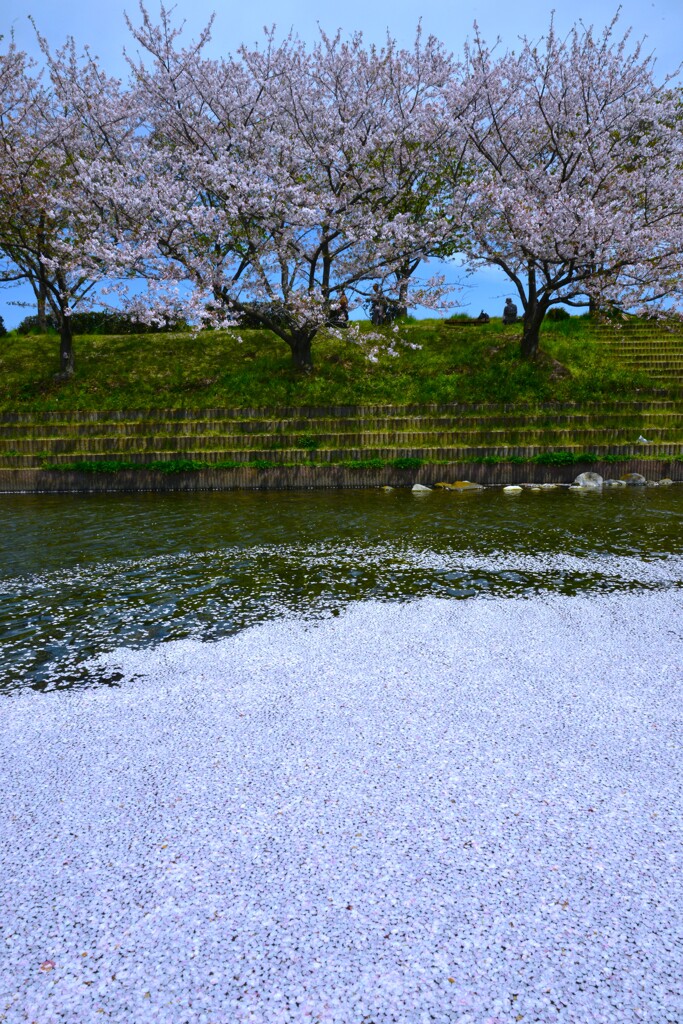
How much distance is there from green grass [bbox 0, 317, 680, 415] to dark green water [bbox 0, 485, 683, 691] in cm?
680

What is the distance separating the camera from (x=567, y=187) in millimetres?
18672

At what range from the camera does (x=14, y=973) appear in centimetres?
182

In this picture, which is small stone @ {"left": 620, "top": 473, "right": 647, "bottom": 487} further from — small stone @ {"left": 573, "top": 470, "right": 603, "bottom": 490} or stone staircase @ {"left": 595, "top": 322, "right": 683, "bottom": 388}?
stone staircase @ {"left": 595, "top": 322, "right": 683, "bottom": 388}

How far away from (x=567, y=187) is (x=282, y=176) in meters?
8.34

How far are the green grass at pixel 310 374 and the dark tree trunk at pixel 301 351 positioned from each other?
274 mm

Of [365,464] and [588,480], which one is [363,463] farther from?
[588,480]

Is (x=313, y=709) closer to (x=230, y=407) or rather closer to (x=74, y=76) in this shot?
(x=230, y=407)

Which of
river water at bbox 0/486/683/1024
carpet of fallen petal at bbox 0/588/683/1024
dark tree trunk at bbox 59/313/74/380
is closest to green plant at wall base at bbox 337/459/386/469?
river water at bbox 0/486/683/1024

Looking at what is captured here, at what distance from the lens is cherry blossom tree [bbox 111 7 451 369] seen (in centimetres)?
1712

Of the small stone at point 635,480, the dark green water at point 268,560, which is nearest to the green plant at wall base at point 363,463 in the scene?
the small stone at point 635,480

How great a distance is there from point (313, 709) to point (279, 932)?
60.0 inches

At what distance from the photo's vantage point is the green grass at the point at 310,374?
17516 millimetres

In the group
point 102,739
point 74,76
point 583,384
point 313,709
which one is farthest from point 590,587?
point 74,76

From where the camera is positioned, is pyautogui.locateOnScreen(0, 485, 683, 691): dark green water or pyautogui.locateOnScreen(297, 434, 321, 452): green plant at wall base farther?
pyautogui.locateOnScreen(297, 434, 321, 452): green plant at wall base
